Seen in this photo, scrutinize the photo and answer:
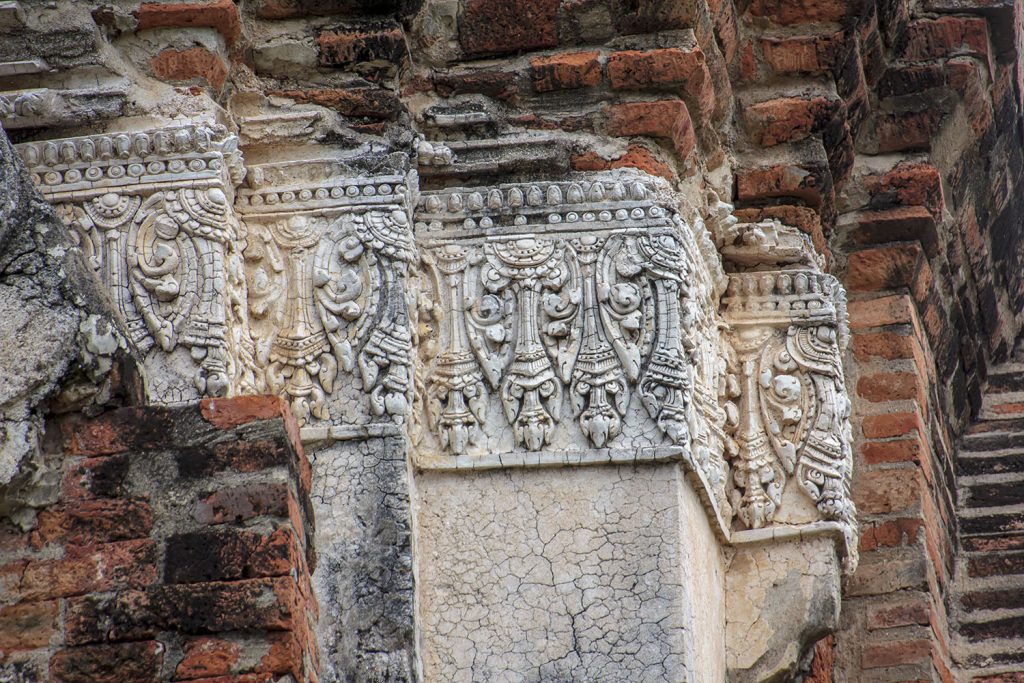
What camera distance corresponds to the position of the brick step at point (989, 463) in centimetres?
630

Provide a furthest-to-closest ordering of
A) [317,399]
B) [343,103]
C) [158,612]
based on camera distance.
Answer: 1. [343,103]
2. [317,399]
3. [158,612]

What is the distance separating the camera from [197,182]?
421cm

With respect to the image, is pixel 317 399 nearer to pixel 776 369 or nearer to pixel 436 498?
pixel 436 498

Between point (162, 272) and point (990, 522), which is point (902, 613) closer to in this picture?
point (990, 522)

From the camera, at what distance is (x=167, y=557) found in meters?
3.41

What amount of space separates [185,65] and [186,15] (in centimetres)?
12

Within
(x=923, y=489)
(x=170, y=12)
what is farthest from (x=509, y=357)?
(x=923, y=489)

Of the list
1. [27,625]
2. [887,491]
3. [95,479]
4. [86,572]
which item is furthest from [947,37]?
[27,625]

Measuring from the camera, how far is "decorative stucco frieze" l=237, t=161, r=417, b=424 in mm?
4207

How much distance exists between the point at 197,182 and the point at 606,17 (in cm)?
112

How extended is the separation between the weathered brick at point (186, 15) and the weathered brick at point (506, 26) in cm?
61

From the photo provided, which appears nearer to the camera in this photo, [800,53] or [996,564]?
[800,53]

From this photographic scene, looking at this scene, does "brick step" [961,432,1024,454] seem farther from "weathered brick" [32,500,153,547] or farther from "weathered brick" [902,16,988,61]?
"weathered brick" [32,500,153,547]

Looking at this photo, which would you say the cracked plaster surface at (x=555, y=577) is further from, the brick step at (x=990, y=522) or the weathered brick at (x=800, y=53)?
the brick step at (x=990, y=522)
